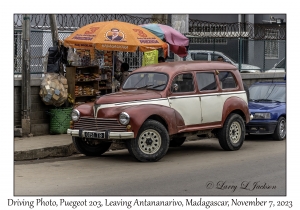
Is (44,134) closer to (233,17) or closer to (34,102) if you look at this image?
(34,102)

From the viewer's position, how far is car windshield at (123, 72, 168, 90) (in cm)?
1317

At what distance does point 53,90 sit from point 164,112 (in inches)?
150

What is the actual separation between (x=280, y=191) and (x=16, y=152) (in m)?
5.71

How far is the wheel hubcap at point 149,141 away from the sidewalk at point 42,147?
2333mm

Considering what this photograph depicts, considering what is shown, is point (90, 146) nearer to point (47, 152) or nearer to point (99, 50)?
point (47, 152)


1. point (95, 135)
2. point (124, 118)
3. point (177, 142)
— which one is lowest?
point (177, 142)

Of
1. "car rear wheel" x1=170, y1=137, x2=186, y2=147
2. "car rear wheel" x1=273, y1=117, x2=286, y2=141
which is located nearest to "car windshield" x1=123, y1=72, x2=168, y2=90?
"car rear wheel" x1=170, y1=137, x2=186, y2=147

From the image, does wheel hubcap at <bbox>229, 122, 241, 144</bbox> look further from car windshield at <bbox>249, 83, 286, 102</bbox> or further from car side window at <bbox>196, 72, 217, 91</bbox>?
car windshield at <bbox>249, 83, 286, 102</bbox>

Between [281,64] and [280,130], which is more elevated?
[281,64]

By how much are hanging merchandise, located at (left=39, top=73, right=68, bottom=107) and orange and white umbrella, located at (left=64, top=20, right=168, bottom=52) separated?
934 millimetres

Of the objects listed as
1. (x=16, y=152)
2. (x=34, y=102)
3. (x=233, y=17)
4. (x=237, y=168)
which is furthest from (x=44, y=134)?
(x=233, y=17)

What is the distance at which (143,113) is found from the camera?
1223 centimetres

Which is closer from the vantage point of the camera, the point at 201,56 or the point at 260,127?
the point at 260,127

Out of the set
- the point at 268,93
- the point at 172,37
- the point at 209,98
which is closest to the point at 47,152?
the point at 209,98
